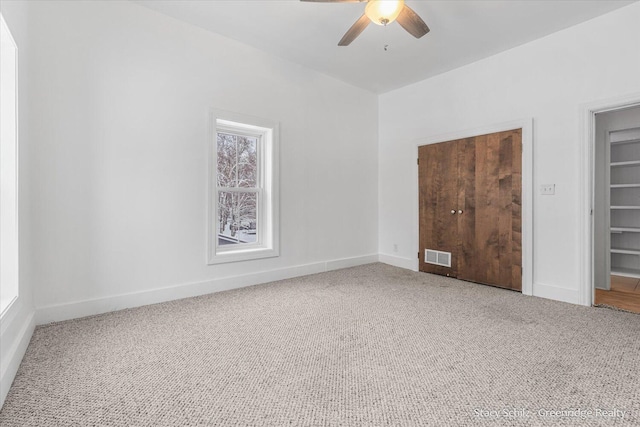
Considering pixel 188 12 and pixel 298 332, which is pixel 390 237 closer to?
pixel 298 332

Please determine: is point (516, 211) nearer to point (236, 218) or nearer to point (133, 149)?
point (236, 218)

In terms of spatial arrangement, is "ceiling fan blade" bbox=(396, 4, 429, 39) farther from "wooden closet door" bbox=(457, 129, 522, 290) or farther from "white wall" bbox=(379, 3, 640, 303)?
"wooden closet door" bbox=(457, 129, 522, 290)

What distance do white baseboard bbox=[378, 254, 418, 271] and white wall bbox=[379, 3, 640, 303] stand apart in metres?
1.55

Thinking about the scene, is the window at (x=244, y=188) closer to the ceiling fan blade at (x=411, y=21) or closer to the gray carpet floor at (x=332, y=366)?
the gray carpet floor at (x=332, y=366)

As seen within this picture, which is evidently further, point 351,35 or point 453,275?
point 453,275

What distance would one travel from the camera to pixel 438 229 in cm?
425

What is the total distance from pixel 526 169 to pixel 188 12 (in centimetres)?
387

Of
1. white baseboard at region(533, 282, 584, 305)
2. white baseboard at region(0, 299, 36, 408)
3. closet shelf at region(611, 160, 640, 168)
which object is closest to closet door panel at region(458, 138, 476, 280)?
white baseboard at region(533, 282, 584, 305)

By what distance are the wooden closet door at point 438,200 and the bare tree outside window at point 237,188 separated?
2.38m

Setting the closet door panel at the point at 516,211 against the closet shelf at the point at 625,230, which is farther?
the closet shelf at the point at 625,230

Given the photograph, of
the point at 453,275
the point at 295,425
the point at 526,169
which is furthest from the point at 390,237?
the point at 295,425

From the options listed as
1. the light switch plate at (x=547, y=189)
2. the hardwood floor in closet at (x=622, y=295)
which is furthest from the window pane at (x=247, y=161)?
the hardwood floor in closet at (x=622, y=295)

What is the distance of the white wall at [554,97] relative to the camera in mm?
2840

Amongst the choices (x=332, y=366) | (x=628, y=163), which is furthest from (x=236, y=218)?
(x=628, y=163)
